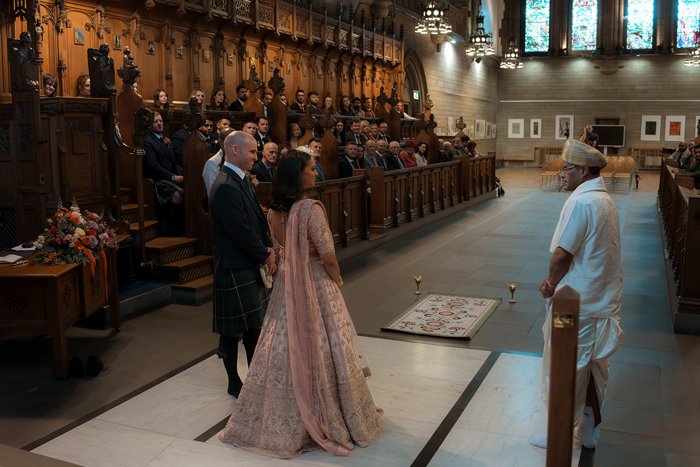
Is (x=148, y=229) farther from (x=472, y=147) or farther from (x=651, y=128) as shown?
(x=651, y=128)

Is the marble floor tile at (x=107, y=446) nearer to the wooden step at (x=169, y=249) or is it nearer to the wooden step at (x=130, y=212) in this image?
the wooden step at (x=169, y=249)

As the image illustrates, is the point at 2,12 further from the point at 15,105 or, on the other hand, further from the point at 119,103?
the point at 15,105

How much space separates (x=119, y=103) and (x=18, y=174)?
2.05 metres

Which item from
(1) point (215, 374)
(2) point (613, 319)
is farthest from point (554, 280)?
(1) point (215, 374)

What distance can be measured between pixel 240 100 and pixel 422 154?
12.2 feet

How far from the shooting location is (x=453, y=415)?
3.43 metres

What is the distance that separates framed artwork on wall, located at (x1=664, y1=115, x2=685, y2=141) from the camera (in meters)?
26.1

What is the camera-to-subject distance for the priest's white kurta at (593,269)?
9.27ft

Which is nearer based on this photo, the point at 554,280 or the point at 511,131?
the point at 554,280

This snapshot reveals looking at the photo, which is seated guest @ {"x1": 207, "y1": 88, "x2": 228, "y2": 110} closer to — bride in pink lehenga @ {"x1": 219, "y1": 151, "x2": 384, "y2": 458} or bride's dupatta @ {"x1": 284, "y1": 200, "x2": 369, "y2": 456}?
bride in pink lehenga @ {"x1": 219, "y1": 151, "x2": 384, "y2": 458}

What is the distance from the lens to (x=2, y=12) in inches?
249

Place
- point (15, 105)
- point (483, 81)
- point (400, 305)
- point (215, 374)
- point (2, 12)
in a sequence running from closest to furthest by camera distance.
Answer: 1. point (215, 374)
2. point (15, 105)
3. point (400, 305)
4. point (2, 12)
5. point (483, 81)

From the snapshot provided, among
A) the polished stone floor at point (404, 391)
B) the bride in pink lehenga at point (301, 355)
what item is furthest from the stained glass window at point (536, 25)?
the bride in pink lehenga at point (301, 355)

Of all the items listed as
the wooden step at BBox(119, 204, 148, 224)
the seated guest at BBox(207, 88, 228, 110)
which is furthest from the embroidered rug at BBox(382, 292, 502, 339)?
the seated guest at BBox(207, 88, 228, 110)
